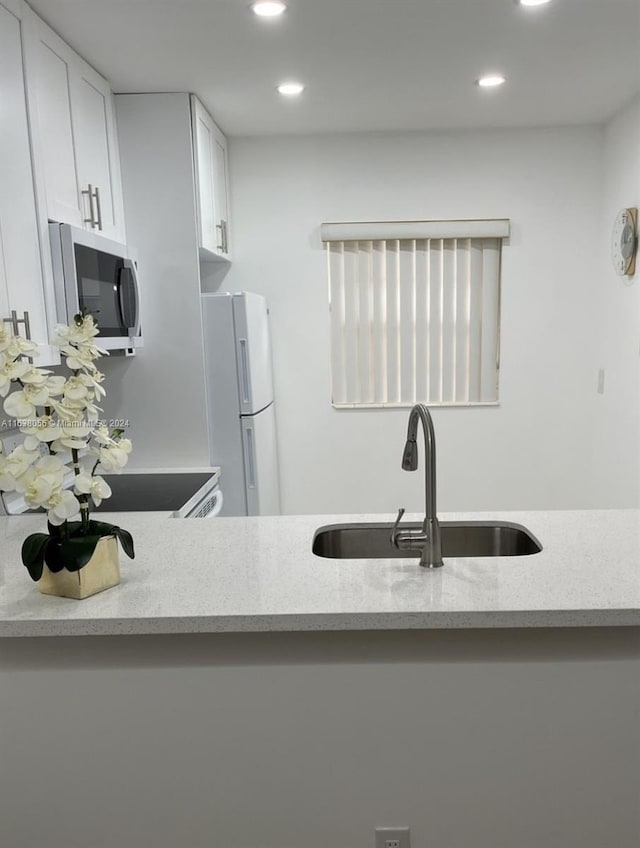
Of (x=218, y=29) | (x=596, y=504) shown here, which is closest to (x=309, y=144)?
(x=218, y=29)

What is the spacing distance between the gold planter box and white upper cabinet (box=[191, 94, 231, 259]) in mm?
1865

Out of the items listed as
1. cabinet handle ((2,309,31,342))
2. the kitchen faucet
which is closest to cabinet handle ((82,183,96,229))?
cabinet handle ((2,309,31,342))

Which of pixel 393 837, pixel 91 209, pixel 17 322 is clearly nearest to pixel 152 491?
pixel 17 322

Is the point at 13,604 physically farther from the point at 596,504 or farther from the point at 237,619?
the point at 596,504

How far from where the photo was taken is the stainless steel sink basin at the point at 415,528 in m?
1.82

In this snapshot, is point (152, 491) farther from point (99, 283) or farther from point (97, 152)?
point (97, 152)

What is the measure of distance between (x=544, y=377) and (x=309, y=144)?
6.22 ft

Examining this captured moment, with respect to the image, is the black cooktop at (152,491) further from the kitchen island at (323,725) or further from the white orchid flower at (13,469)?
the white orchid flower at (13,469)

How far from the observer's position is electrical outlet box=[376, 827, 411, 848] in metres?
1.41

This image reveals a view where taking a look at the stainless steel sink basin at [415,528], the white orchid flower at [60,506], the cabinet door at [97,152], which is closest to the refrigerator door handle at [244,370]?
the cabinet door at [97,152]

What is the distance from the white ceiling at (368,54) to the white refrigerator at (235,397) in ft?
3.04

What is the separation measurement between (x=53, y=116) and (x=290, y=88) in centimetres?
107

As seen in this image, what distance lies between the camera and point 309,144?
3533 millimetres

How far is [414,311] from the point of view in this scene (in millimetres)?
3668
